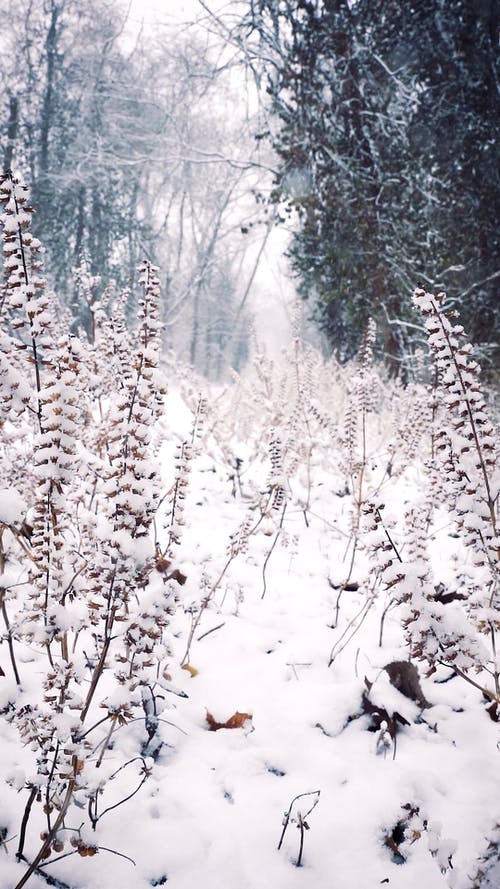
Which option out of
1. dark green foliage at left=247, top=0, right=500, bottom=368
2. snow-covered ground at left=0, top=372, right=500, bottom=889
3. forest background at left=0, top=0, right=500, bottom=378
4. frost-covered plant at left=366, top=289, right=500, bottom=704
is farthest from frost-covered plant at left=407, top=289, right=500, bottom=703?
dark green foliage at left=247, top=0, right=500, bottom=368

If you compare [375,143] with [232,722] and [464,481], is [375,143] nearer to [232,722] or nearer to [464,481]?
[464,481]

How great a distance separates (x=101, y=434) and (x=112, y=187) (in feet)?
38.2

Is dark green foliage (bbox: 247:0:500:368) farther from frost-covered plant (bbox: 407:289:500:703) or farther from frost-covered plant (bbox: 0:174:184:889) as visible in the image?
frost-covered plant (bbox: 0:174:184:889)

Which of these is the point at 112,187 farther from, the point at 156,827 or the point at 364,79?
the point at 156,827

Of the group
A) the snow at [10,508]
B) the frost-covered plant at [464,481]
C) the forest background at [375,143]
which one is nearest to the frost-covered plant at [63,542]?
the snow at [10,508]

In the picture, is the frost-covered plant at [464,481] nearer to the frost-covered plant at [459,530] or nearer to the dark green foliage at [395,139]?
the frost-covered plant at [459,530]

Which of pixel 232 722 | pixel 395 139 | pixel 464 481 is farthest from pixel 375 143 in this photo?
pixel 232 722

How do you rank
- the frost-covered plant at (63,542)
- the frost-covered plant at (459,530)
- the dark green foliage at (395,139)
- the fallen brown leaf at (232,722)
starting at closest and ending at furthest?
the frost-covered plant at (63,542) < the frost-covered plant at (459,530) < the fallen brown leaf at (232,722) < the dark green foliage at (395,139)

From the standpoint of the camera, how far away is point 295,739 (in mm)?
1664

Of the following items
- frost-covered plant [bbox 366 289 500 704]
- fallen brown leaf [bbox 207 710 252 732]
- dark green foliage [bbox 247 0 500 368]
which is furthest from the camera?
dark green foliage [bbox 247 0 500 368]

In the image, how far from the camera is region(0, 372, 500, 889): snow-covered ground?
3.97 feet

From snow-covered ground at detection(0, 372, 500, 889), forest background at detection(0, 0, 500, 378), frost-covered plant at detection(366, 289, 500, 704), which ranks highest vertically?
forest background at detection(0, 0, 500, 378)

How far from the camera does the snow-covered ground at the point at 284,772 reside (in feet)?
3.97

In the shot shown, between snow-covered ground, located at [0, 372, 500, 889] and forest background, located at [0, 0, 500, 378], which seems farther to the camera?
forest background, located at [0, 0, 500, 378]
